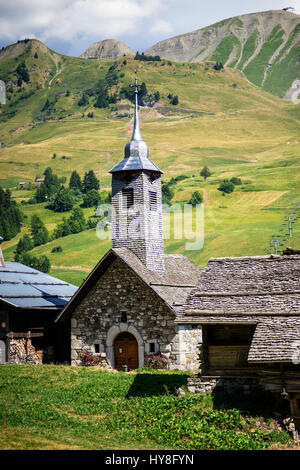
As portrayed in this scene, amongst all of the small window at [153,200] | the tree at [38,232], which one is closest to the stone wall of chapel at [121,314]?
the small window at [153,200]

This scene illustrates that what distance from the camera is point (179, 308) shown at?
1176 inches

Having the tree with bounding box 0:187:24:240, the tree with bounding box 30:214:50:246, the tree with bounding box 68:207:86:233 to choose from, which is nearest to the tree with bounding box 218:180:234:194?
the tree with bounding box 68:207:86:233

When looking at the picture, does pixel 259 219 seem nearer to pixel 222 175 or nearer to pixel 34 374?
pixel 222 175

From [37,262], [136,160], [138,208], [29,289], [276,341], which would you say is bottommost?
[276,341]

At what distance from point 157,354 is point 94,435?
11498 mm

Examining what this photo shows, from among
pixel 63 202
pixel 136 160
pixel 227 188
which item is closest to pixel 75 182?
pixel 63 202

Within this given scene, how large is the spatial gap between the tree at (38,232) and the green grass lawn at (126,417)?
87882 millimetres

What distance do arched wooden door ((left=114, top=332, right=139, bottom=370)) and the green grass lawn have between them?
16.3ft

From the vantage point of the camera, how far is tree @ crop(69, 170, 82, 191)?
528ft

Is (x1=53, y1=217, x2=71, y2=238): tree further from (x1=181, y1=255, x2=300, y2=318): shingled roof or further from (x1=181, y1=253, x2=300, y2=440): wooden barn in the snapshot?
(x1=181, y1=253, x2=300, y2=440): wooden barn

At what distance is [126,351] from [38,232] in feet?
282

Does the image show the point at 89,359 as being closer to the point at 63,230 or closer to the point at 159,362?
the point at 159,362

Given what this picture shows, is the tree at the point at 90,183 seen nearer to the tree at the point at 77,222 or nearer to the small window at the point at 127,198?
the tree at the point at 77,222
